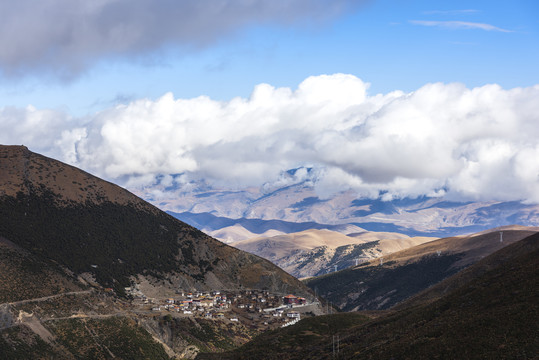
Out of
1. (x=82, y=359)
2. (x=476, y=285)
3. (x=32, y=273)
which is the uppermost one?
(x=32, y=273)

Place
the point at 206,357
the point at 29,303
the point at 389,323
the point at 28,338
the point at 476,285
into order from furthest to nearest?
the point at 29,303 → the point at 28,338 → the point at 206,357 → the point at 389,323 → the point at 476,285

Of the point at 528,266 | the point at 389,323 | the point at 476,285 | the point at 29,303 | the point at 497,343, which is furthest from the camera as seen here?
the point at 29,303

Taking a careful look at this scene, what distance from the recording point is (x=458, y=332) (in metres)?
83.9

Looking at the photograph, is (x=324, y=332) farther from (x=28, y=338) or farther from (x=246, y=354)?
(x=28, y=338)

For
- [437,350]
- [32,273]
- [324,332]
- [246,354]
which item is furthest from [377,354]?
[32,273]

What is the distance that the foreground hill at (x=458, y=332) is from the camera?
75688 millimetres

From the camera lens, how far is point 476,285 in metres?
113

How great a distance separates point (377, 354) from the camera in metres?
89.2

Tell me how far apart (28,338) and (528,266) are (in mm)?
129280

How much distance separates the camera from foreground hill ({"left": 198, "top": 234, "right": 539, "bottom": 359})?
7569 cm

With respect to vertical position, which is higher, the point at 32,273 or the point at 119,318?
the point at 32,273

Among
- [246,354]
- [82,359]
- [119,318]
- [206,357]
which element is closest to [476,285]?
[246,354]

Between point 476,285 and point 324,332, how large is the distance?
46294 millimetres

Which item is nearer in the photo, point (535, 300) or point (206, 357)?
point (535, 300)
